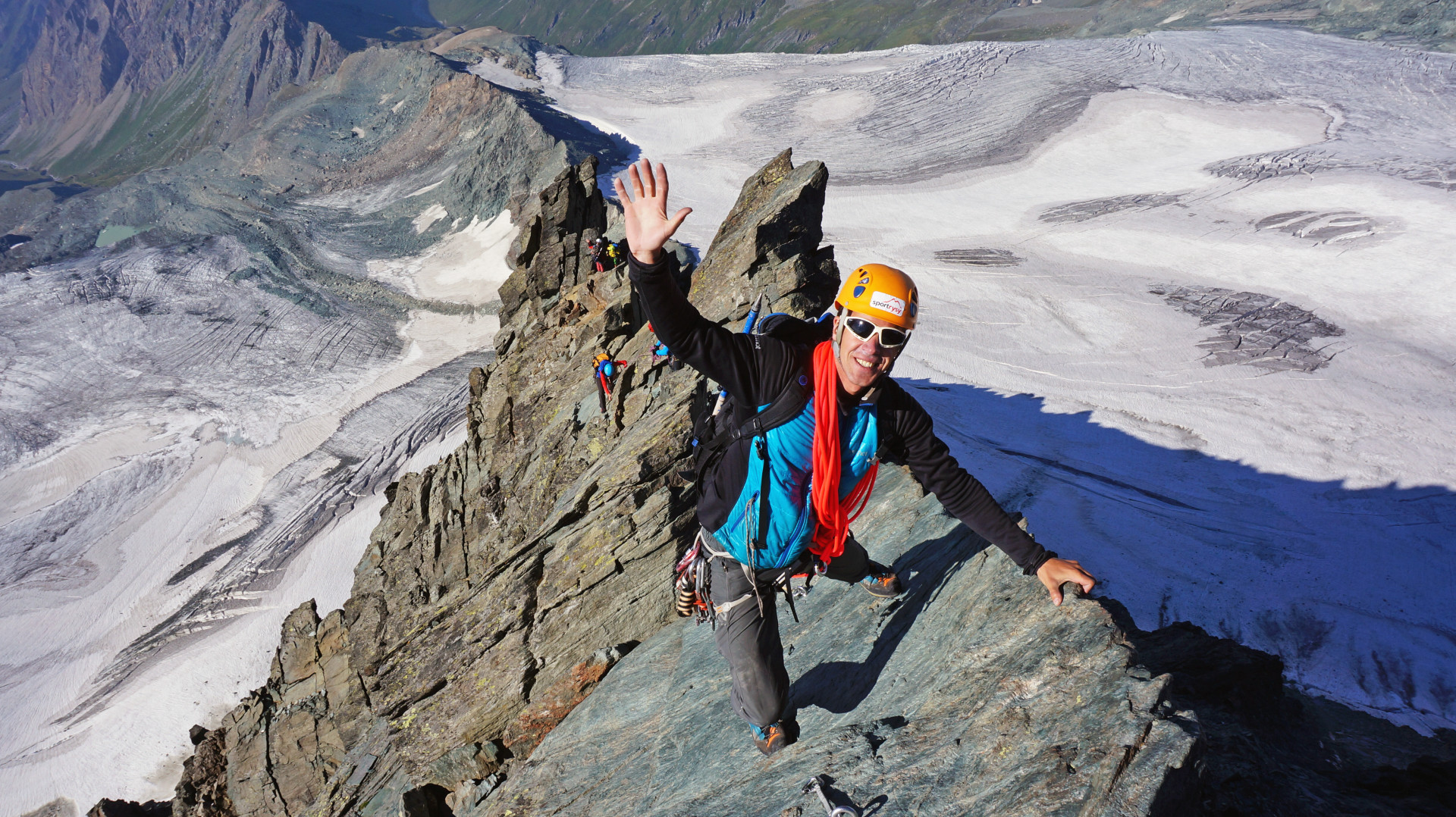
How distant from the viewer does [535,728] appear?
27.4 feet

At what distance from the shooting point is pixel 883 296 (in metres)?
4.37

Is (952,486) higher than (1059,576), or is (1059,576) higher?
(952,486)

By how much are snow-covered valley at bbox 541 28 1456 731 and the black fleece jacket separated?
7686 millimetres

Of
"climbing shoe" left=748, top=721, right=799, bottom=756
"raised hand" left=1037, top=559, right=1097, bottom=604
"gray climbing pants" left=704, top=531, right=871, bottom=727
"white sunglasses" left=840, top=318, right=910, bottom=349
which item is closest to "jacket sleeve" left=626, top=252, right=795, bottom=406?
"white sunglasses" left=840, top=318, right=910, bottom=349

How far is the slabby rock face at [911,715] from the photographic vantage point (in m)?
3.71

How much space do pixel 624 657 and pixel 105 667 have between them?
2600cm

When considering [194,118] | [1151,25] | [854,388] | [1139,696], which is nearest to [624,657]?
[854,388]

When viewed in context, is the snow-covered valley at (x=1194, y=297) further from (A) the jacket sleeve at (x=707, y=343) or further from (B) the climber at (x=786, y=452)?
(A) the jacket sleeve at (x=707, y=343)

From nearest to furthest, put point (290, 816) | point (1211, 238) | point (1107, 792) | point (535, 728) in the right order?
point (1107, 792) → point (535, 728) → point (290, 816) → point (1211, 238)

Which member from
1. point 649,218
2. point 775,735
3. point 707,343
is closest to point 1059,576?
point 775,735

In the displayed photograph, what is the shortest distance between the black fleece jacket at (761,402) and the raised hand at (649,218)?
0.28 feet

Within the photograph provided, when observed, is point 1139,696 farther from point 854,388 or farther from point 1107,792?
point 854,388

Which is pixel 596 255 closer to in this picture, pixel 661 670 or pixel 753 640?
pixel 661 670

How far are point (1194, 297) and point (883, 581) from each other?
87.0 feet
